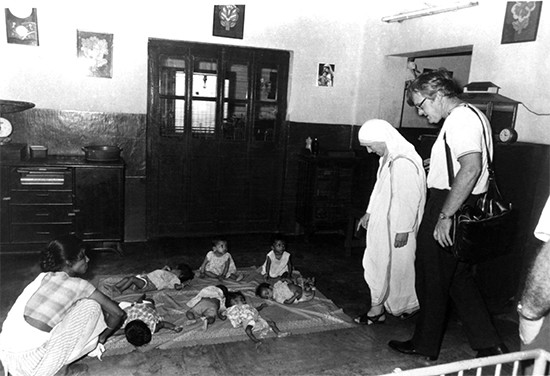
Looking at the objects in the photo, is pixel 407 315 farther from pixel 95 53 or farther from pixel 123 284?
pixel 95 53

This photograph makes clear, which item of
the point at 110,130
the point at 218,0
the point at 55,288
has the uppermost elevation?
the point at 218,0

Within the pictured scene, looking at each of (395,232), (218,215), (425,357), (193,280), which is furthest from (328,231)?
(425,357)

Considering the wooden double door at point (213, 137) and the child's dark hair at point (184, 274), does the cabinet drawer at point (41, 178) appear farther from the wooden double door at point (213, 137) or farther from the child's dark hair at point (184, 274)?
the child's dark hair at point (184, 274)

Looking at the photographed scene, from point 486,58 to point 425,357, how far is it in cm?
295

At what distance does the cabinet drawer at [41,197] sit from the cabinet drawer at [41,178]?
44mm

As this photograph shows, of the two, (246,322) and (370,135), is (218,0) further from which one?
(246,322)

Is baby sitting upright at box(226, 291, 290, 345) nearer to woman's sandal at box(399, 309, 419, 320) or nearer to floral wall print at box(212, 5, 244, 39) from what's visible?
woman's sandal at box(399, 309, 419, 320)

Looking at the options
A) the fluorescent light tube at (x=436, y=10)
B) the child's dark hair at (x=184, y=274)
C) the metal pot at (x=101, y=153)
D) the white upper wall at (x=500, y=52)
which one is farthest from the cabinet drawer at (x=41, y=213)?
the white upper wall at (x=500, y=52)

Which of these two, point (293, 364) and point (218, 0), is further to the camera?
point (218, 0)

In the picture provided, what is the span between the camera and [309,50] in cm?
648

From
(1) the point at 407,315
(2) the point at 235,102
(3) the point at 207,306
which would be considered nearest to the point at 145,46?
(2) the point at 235,102

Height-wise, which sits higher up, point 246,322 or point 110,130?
point 110,130

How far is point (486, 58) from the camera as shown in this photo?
467 cm

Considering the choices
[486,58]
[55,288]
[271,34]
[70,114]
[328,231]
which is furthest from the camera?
[328,231]
